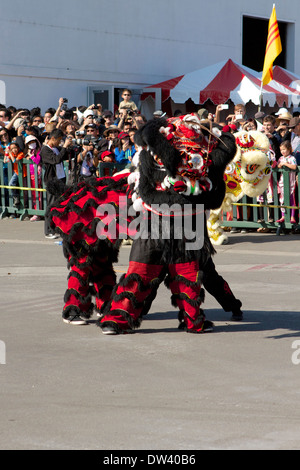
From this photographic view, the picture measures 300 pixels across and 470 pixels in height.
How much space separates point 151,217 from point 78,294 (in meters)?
1.03

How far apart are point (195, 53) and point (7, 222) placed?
15.1 metres

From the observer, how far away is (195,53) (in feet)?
93.8

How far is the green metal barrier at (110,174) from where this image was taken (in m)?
13.4

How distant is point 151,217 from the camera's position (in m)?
6.96

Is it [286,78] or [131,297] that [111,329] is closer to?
[131,297]

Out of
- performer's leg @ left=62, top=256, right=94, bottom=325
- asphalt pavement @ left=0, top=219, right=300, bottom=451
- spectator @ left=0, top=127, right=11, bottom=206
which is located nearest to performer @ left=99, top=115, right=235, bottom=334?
asphalt pavement @ left=0, top=219, right=300, bottom=451

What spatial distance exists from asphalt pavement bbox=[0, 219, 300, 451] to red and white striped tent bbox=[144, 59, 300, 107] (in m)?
14.8

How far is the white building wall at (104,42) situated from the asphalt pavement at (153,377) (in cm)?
1567

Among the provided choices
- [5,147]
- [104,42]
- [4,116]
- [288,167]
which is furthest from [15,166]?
[104,42]

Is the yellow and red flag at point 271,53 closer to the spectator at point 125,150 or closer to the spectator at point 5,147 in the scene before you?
the spectator at point 125,150

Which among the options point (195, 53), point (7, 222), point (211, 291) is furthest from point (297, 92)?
point (211, 291)

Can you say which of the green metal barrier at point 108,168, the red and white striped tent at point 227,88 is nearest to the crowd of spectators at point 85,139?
the green metal barrier at point 108,168
